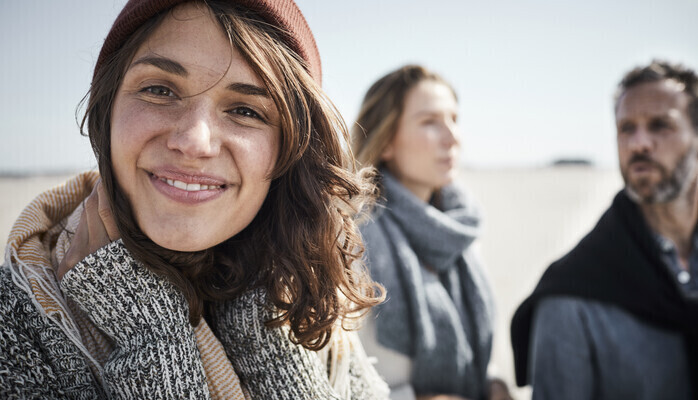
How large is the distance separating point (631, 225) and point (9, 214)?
490 inches

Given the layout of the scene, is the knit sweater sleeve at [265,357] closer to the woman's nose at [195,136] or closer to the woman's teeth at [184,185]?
the woman's teeth at [184,185]

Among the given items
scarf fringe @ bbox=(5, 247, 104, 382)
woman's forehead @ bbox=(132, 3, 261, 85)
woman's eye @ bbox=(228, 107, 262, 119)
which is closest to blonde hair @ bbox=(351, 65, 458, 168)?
woman's eye @ bbox=(228, 107, 262, 119)

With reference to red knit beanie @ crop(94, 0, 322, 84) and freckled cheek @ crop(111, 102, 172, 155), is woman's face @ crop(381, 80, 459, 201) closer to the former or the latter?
red knit beanie @ crop(94, 0, 322, 84)

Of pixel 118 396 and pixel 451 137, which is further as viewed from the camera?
pixel 451 137

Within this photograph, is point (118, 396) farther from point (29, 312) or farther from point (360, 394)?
point (360, 394)

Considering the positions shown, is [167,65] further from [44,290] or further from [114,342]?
[114,342]

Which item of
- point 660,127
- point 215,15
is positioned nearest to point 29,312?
point 215,15

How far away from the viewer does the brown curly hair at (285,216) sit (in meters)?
1.34

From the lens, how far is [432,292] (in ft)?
9.66

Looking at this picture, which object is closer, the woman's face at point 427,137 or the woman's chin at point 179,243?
the woman's chin at point 179,243

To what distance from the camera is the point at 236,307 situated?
1.54m

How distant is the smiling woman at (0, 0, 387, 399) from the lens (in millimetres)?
1252

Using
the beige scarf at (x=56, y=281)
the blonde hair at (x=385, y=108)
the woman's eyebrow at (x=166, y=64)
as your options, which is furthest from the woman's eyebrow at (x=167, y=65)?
the blonde hair at (x=385, y=108)

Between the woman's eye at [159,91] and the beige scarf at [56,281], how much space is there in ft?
1.69
